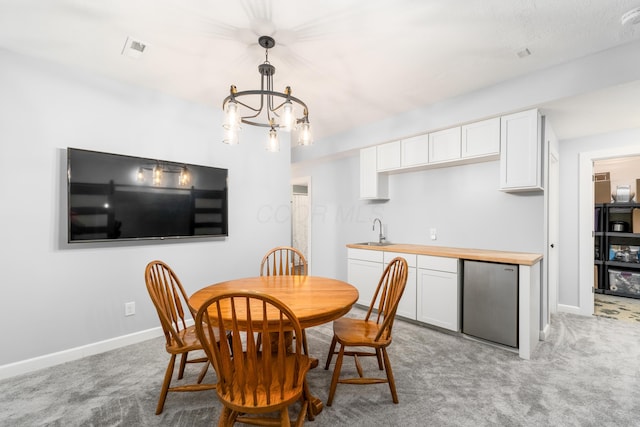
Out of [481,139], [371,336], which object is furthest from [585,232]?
[371,336]

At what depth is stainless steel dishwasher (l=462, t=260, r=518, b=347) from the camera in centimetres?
261

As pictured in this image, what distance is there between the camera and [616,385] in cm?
211

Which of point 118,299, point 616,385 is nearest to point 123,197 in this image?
point 118,299

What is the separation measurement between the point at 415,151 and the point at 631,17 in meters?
1.98

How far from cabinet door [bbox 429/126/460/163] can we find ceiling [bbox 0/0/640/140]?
45 cm

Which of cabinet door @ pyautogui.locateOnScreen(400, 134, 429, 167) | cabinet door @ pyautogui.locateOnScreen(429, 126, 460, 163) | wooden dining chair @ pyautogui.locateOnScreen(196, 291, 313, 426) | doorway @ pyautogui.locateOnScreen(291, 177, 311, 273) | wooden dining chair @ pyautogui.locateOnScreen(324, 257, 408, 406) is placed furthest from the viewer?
doorway @ pyautogui.locateOnScreen(291, 177, 311, 273)

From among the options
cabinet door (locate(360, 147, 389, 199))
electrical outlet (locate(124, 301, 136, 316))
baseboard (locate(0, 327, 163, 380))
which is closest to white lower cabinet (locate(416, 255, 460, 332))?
cabinet door (locate(360, 147, 389, 199))

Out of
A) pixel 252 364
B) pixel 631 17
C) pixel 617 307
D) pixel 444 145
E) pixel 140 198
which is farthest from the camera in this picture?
pixel 617 307

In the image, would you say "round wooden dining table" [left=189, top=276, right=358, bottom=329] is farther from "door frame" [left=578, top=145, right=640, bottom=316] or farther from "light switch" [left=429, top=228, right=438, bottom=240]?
"door frame" [left=578, top=145, right=640, bottom=316]

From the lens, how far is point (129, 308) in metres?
2.83

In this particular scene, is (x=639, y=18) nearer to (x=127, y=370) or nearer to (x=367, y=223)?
(x=367, y=223)

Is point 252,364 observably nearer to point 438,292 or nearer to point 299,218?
point 438,292

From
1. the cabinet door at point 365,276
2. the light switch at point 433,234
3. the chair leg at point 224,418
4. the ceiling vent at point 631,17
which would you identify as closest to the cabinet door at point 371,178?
the light switch at point 433,234

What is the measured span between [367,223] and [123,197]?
3158 millimetres
